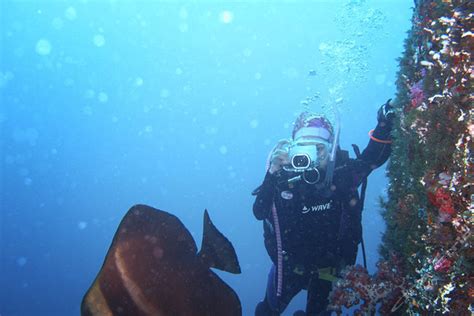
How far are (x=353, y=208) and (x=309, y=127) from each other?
1.20 meters

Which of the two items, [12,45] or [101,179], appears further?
[101,179]

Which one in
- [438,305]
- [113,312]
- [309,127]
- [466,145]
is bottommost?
[113,312]

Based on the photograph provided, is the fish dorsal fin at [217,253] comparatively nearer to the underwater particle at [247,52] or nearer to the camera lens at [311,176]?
the camera lens at [311,176]

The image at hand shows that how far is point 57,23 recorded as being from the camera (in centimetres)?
7512

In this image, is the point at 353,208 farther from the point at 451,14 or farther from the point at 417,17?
the point at 451,14

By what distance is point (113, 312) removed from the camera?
1.13 meters

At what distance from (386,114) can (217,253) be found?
234cm

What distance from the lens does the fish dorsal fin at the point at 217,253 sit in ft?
5.14

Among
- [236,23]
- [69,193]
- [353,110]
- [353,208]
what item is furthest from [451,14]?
[353,110]

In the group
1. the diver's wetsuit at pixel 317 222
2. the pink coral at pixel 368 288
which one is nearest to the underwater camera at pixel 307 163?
the diver's wetsuit at pixel 317 222

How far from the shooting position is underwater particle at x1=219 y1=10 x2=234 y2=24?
7449 centimetres

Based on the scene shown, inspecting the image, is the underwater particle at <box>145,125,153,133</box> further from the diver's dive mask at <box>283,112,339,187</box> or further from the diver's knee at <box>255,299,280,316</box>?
the diver's dive mask at <box>283,112,339,187</box>

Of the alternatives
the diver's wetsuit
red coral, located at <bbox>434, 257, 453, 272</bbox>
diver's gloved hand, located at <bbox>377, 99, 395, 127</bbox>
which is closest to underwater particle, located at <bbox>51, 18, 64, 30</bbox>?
the diver's wetsuit

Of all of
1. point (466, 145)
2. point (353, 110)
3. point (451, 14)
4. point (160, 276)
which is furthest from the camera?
point (353, 110)
